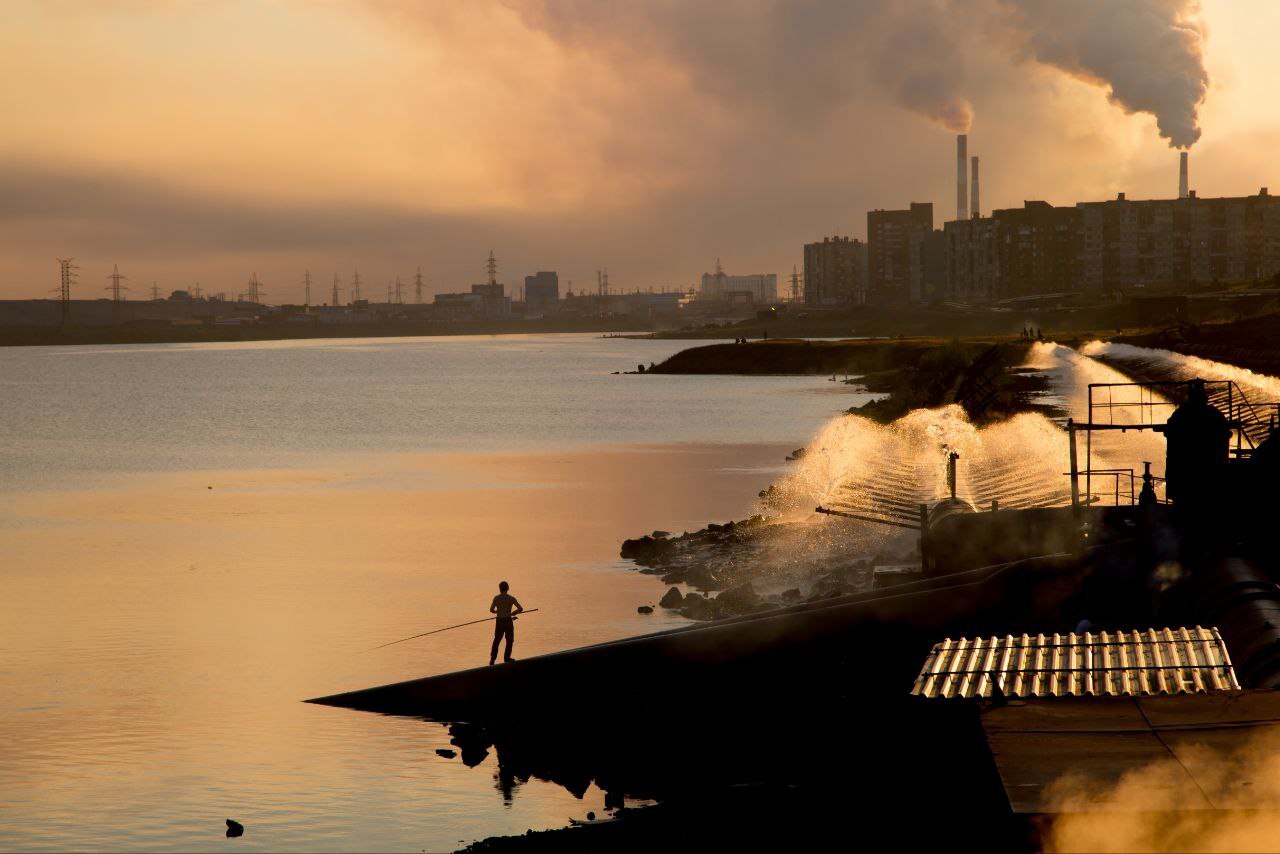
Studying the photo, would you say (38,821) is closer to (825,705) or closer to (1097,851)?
(825,705)

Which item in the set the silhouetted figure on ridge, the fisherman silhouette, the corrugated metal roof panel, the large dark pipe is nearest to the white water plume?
the silhouetted figure on ridge

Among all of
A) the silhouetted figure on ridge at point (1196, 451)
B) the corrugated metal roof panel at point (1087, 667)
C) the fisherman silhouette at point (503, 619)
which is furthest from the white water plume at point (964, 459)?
the corrugated metal roof panel at point (1087, 667)

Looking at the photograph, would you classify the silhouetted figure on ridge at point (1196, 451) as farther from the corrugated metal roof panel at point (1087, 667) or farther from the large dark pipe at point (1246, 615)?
the corrugated metal roof panel at point (1087, 667)

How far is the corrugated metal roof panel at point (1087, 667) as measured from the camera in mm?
21938

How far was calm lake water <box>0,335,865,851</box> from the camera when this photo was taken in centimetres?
2773

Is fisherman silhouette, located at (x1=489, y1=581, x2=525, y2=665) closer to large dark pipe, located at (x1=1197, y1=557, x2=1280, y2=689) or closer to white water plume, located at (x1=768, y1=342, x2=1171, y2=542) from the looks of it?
large dark pipe, located at (x1=1197, y1=557, x2=1280, y2=689)

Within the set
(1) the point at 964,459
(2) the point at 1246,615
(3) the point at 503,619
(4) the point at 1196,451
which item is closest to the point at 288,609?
(3) the point at 503,619

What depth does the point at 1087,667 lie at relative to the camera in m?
23.0

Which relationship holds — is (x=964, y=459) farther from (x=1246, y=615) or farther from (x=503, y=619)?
(x=1246, y=615)

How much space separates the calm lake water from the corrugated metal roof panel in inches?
309

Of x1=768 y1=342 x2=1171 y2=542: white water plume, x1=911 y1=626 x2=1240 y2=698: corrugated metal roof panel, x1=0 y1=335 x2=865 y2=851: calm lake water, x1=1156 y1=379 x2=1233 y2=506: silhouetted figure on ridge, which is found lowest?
x1=0 y1=335 x2=865 y2=851: calm lake water

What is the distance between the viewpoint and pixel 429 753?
30922 millimetres

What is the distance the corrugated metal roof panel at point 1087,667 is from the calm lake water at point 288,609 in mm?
7857

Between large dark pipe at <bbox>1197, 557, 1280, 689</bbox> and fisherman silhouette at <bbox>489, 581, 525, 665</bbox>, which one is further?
fisherman silhouette at <bbox>489, 581, 525, 665</bbox>
